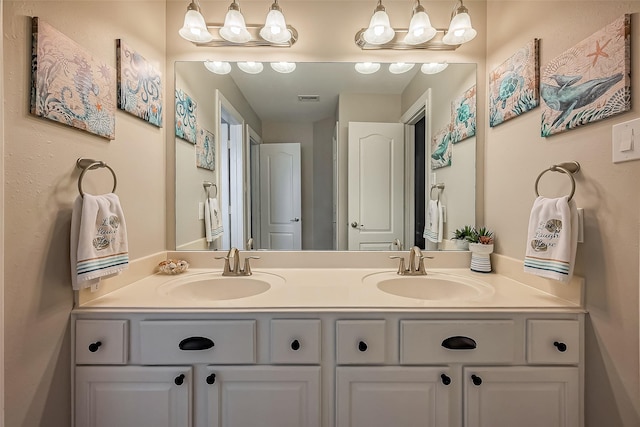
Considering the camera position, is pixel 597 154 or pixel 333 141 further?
pixel 333 141

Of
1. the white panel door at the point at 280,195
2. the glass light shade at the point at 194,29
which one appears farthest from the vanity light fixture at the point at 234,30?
the white panel door at the point at 280,195

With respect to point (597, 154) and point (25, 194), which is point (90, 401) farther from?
point (597, 154)

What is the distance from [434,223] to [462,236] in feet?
0.51

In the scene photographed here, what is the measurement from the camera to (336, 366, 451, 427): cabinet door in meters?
0.91

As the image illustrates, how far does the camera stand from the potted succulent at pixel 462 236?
4.71 feet

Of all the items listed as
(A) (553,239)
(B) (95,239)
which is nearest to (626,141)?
(A) (553,239)

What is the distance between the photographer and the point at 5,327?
2.40 ft

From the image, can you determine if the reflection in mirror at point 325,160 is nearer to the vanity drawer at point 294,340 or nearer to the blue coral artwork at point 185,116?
the blue coral artwork at point 185,116

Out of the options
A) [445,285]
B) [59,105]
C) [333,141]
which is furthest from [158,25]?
[445,285]

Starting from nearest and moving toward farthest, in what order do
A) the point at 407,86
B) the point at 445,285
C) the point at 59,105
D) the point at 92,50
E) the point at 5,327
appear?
the point at 5,327, the point at 59,105, the point at 92,50, the point at 445,285, the point at 407,86

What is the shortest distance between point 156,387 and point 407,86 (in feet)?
5.62

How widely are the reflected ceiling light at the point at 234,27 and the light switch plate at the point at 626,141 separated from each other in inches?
57.7

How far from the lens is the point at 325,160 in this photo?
1.51 m

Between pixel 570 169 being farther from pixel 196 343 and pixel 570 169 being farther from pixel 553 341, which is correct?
pixel 196 343
